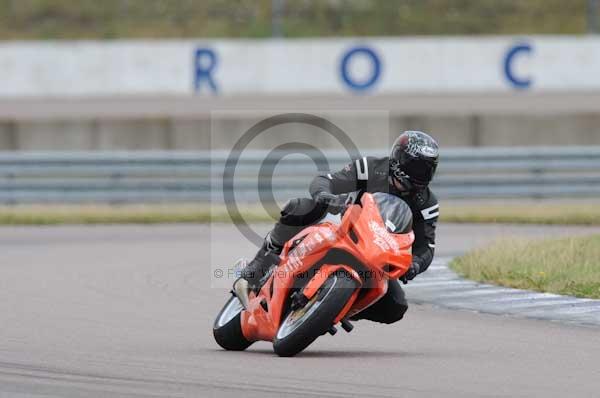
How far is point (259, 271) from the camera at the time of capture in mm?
8453

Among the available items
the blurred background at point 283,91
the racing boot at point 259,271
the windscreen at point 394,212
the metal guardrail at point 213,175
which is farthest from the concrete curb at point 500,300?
the metal guardrail at point 213,175

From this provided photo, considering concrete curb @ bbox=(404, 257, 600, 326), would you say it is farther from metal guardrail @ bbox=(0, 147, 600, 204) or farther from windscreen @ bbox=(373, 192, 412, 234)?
metal guardrail @ bbox=(0, 147, 600, 204)

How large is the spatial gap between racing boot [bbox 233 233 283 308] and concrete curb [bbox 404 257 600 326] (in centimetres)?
261

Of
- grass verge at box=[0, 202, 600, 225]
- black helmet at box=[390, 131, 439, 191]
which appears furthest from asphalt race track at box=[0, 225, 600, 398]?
grass verge at box=[0, 202, 600, 225]

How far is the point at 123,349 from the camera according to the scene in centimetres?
836

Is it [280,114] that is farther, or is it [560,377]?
[280,114]

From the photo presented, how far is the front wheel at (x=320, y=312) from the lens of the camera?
772 centimetres

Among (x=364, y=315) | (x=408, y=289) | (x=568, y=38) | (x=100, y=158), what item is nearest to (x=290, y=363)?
(x=364, y=315)

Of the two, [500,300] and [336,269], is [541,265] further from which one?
[336,269]

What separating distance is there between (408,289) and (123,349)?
4070 mm

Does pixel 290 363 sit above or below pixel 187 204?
above

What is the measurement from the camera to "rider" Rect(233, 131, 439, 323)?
8.20 m

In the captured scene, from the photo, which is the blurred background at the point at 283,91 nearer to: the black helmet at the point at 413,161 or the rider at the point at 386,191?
the rider at the point at 386,191

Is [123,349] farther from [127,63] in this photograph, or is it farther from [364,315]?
[127,63]
